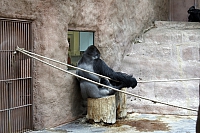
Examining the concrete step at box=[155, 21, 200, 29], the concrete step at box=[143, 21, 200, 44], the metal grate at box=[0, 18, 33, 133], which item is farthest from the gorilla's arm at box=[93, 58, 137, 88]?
the concrete step at box=[155, 21, 200, 29]

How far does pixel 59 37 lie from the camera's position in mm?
5508

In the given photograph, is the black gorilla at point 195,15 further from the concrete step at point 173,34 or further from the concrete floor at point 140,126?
the concrete floor at point 140,126

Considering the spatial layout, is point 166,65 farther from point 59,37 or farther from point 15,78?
point 15,78

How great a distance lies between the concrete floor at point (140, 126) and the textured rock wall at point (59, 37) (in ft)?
0.76

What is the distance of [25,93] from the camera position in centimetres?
502

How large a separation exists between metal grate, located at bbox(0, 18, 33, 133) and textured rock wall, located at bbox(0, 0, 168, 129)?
0.36 ft

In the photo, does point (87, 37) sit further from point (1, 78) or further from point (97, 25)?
point (1, 78)

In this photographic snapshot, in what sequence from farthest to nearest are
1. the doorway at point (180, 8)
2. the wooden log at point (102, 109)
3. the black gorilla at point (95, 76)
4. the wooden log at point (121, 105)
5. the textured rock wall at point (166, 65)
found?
1. the doorway at point (180, 8)
2. the textured rock wall at point (166, 65)
3. the wooden log at point (121, 105)
4. the black gorilla at point (95, 76)
5. the wooden log at point (102, 109)

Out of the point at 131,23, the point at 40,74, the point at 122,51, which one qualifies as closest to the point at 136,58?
the point at 122,51

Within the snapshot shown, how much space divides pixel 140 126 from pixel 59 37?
187 centimetres

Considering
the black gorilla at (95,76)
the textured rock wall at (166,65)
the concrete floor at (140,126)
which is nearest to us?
the concrete floor at (140,126)

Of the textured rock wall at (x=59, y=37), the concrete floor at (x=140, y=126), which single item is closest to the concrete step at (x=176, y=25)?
the textured rock wall at (x=59, y=37)

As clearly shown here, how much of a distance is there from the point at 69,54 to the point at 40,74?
1.06m

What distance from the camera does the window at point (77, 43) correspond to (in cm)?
610
